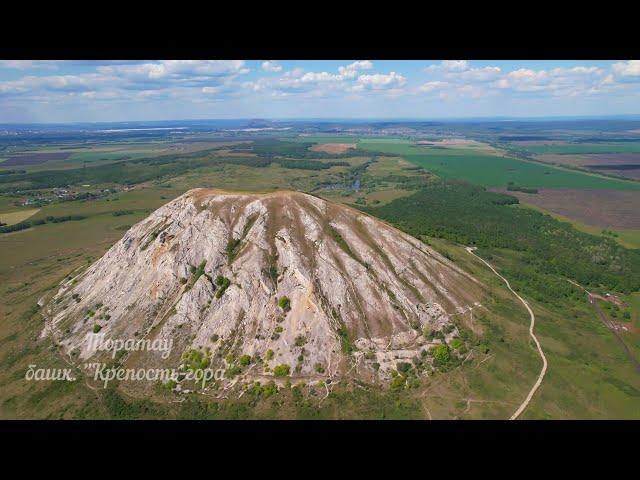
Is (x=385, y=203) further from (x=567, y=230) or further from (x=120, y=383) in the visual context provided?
(x=120, y=383)

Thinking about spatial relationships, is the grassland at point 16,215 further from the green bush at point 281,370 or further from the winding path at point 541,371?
the winding path at point 541,371

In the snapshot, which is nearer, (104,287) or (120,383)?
(120,383)

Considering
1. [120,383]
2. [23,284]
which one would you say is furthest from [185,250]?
[23,284]

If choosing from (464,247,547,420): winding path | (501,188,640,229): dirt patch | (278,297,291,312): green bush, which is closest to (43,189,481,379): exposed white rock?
(278,297,291,312): green bush

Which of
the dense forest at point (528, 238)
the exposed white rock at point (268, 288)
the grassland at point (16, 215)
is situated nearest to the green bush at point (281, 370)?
the exposed white rock at point (268, 288)

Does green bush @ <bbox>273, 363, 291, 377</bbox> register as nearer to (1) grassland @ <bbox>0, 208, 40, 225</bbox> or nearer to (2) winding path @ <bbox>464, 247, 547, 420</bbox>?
(2) winding path @ <bbox>464, 247, 547, 420</bbox>
